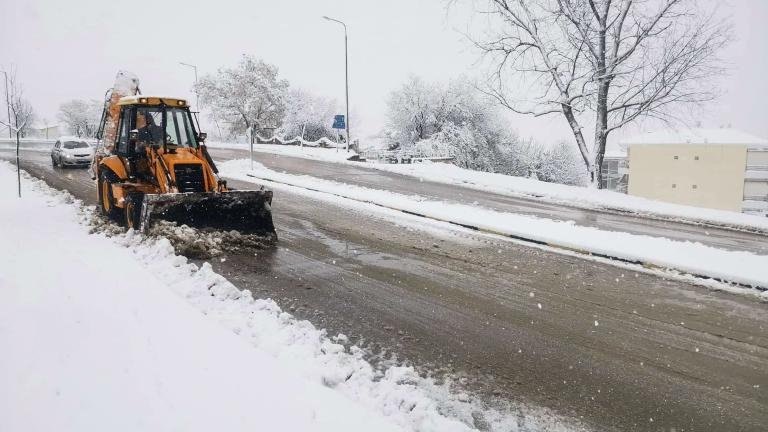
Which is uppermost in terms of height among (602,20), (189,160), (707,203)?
(602,20)

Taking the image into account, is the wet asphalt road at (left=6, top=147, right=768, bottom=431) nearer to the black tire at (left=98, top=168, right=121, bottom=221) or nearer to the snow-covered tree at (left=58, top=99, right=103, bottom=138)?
the black tire at (left=98, top=168, right=121, bottom=221)

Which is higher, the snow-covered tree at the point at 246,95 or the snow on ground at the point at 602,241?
the snow-covered tree at the point at 246,95

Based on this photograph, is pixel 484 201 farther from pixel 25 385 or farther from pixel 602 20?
pixel 25 385

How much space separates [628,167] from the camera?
170 feet

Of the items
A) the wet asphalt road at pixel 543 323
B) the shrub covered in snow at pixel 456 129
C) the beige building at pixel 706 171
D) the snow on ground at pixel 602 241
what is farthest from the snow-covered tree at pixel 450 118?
the wet asphalt road at pixel 543 323

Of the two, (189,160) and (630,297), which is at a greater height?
(189,160)

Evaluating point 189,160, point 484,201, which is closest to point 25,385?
point 189,160

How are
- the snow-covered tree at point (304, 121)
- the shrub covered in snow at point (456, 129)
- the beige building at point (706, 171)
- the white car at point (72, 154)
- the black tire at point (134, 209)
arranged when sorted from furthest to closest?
the snow-covered tree at point (304, 121), the beige building at point (706, 171), the shrub covered in snow at point (456, 129), the white car at point (72, 154), the black tire at point (134, 209)

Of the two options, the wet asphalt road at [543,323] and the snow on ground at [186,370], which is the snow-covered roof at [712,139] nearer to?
the wet asphalt road at [543,323]

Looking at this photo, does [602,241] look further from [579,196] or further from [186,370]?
[186,370]

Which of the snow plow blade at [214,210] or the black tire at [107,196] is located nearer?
the snow plow blade at [214,210]

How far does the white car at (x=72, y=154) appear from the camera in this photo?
73.9 ft

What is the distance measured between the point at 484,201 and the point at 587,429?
11.3 metres

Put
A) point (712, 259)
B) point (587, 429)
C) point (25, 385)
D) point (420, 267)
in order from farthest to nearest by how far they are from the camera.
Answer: point (712, 259), point (420, 267), point (25, 385), point (587, 429)
